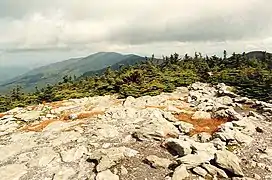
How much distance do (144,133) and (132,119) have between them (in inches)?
274

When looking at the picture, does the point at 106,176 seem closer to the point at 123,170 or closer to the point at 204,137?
the point at 123,170

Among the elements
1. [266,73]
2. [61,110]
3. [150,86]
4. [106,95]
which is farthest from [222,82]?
[61,110]

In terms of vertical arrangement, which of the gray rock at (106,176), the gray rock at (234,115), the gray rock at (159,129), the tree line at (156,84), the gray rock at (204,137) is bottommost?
the tree line at (156,84)

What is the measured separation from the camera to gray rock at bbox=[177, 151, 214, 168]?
2358cm

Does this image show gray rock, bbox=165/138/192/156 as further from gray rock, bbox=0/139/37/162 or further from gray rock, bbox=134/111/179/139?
gray rock, bbox=0/139/37/162

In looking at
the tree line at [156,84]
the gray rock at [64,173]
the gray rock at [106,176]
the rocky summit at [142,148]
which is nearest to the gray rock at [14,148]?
the rocky summit at [142,148]

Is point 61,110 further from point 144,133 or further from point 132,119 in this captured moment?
point 144,133

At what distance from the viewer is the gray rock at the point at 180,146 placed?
2586 centimetres

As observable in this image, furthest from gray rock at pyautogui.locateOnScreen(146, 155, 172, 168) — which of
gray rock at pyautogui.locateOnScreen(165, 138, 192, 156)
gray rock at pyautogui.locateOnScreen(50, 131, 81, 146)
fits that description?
gray rock at pyautogui.locateOnScreen(50, 131, 81, 146)

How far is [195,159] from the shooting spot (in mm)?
24031

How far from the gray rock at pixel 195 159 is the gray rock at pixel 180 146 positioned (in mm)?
1106

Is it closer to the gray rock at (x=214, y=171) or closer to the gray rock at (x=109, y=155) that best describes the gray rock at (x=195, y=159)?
the gray rock at (x=214, y=171)

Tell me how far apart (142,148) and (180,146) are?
320cm

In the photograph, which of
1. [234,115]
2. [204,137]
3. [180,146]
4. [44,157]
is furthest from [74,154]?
[234,115]
